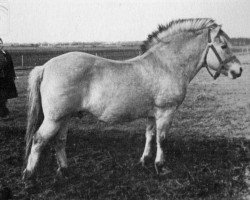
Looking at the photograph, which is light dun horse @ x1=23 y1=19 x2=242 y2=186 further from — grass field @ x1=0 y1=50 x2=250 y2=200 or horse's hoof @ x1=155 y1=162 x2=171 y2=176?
grass field @ x1=0 y1=50 x2=250 y2=200

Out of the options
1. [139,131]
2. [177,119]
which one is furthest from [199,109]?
[139,131]

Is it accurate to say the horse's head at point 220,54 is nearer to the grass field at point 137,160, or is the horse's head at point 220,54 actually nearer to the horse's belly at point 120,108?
the horse's belly at point 120,108

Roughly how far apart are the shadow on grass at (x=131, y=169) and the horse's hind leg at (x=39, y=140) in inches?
11.2

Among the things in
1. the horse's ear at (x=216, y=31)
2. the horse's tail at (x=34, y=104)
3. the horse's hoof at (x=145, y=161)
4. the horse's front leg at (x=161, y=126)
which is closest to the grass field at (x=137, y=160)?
the horse's hoof at (x=145, y=161)

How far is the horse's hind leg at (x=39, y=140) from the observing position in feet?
16.0

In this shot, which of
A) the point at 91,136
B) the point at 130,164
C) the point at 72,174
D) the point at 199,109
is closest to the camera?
the point at 72,174

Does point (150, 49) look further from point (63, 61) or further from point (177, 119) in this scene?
point (177, 119)

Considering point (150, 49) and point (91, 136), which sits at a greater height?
point (150, 49)

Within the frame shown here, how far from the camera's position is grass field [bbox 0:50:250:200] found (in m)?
4.75

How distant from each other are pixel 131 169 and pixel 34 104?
83.0 inches

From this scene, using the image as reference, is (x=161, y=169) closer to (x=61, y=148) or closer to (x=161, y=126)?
(x=161, y=126)

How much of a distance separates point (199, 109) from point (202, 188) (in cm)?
646

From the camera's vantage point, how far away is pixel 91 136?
7750mm

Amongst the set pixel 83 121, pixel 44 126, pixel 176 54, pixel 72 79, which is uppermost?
pixel 176 54
